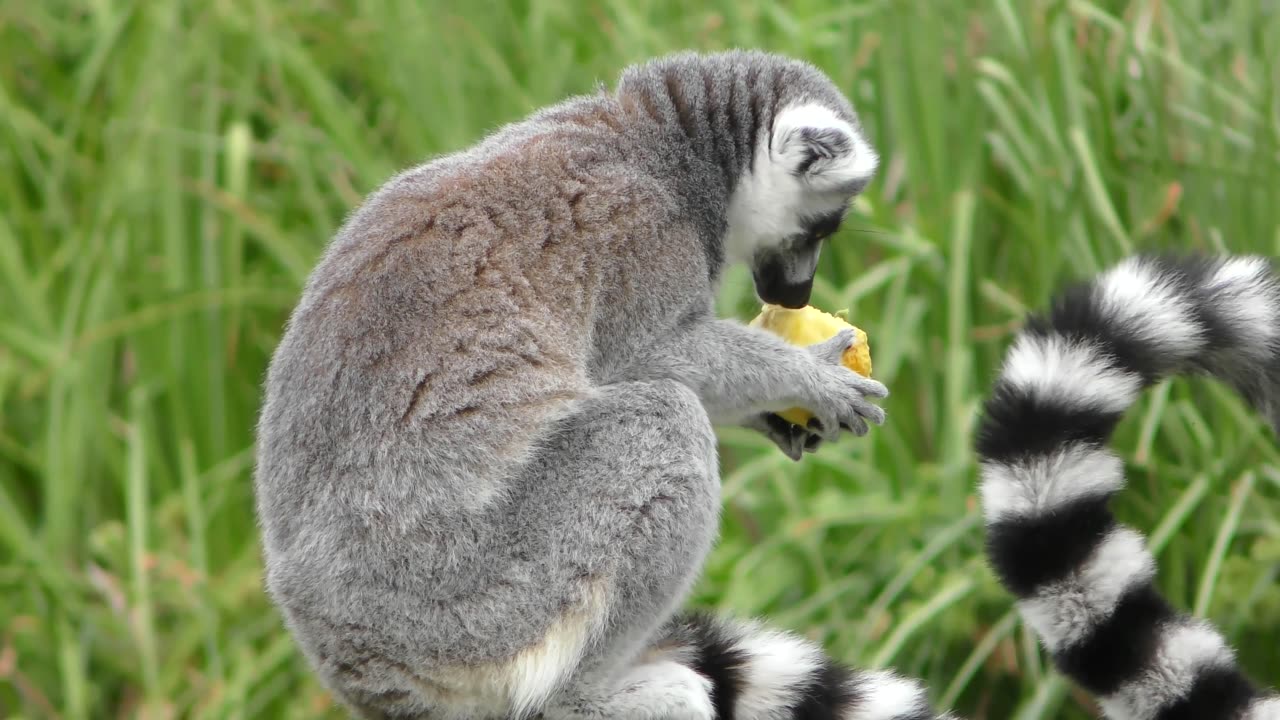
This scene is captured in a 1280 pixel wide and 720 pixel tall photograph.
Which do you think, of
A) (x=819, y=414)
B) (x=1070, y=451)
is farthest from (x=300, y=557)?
(x=1070, y=451)

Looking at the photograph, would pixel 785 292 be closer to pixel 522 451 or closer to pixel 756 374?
pixel 756 374

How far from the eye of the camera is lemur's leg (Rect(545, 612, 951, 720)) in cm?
224

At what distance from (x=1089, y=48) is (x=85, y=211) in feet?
9.92

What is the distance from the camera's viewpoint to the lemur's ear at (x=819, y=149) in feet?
8.21

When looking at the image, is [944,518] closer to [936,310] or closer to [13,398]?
[936,310]

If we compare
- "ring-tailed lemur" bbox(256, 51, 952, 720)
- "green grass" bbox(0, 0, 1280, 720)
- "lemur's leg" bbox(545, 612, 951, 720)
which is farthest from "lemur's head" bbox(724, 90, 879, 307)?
"green grass" bbox(0, 0, 1280, 720)

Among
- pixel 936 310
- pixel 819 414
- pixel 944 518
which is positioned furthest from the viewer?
pixel 936 310

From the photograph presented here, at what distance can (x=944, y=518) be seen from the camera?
345 cm

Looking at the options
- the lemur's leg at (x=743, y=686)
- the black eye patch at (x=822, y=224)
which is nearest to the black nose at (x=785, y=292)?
the black eye patch at (x=822, y=224)

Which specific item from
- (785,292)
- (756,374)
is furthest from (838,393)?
(785,292)

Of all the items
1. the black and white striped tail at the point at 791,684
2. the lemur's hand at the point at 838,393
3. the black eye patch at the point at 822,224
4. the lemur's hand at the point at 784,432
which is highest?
the black eye patch at the point at 822,224

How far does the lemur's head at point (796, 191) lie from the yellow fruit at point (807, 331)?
0.05m

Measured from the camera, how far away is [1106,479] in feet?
7.25

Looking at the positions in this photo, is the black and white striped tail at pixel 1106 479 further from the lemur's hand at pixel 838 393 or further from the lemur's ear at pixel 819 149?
the lemur's ear at pixel 819 149
